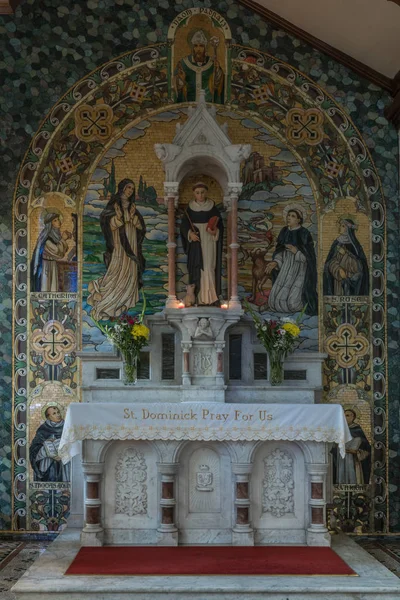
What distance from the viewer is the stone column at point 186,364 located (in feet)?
30.3

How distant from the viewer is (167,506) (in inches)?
328

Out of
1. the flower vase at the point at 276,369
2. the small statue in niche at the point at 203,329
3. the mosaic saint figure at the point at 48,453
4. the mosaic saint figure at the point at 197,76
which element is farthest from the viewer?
the mosaic saint figure at the point at 197,76

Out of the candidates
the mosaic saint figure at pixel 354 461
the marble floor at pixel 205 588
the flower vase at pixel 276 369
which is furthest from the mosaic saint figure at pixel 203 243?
the marble floor at pixel 205 588

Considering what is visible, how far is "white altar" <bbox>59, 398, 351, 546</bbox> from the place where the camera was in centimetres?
838

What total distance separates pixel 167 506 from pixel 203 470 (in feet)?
1.86

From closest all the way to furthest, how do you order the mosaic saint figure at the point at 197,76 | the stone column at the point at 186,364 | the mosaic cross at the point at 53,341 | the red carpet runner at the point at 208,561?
the red carpet runner at the point at 208,561, the stone column at the point at 186,364, the mosaic cross at the point at 53,341, the mosaic saint figure at the point at 197,76

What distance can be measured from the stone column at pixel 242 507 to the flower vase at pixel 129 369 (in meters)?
1.69

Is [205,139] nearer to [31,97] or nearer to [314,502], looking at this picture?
[31,97]

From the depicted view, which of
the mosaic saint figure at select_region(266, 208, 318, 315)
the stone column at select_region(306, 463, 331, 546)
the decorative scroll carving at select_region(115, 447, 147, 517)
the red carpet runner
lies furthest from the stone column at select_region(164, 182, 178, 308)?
the red carpet runner

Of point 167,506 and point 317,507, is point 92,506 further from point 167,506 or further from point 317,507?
point 317,507

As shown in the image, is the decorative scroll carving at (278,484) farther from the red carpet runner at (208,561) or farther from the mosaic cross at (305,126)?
the mosaic cross at (305,126)

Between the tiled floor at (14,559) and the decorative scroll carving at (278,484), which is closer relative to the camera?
the tiled floor at (14,559)

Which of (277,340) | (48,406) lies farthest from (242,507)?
(48,406)

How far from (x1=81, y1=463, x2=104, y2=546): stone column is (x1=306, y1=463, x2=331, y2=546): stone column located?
2252 millimetres
